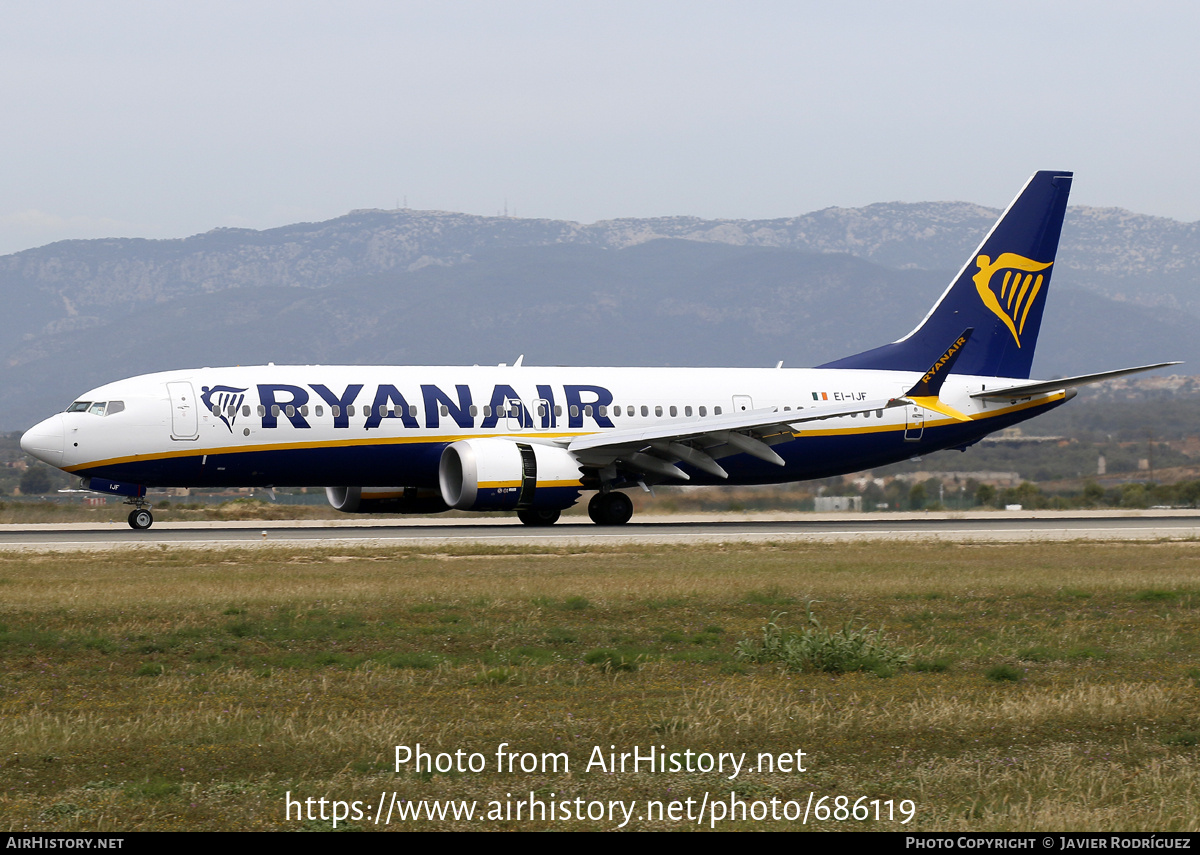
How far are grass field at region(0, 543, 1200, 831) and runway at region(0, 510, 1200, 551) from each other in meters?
7.80

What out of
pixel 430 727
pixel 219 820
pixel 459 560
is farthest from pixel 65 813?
pixel 459 560

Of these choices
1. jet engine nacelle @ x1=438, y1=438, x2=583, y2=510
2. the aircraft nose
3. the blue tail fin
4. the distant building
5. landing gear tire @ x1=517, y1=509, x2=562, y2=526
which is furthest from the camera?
the distant building

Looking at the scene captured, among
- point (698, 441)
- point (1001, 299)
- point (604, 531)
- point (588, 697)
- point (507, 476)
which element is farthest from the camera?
point (1001, 299)

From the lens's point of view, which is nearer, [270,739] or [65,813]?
[65,813]

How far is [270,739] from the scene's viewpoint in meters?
9.91

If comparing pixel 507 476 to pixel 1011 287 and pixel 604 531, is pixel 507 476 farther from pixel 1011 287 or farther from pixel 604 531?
pixel 1011 287

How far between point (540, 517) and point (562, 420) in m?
2.54

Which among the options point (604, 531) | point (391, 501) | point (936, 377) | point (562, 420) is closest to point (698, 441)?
point (562, 420)

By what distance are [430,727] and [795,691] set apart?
344 centimetres

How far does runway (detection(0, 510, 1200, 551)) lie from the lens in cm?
2953

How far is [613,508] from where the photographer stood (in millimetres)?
35750

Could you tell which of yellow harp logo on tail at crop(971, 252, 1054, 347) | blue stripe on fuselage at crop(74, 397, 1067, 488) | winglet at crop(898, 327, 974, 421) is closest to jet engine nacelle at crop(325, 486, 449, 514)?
blue stripe on fuselage at crop(74, 397, 1067, 488)

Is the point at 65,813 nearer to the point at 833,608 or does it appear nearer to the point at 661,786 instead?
the point at 661,786

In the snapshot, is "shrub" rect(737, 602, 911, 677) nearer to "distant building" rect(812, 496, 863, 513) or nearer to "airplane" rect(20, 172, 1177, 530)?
"airplane" rect(20, 172, 1177, 530)
